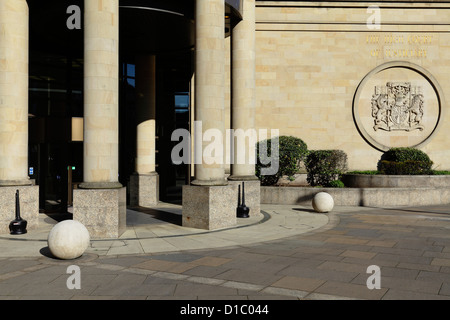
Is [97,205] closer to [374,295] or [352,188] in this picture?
[374,295]

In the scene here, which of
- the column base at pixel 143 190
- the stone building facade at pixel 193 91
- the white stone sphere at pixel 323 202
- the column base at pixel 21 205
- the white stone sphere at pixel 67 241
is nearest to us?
the white stone sphere at pixel 67 241

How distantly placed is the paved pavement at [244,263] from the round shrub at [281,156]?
292 inches

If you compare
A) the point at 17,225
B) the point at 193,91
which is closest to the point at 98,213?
the point at 17,225

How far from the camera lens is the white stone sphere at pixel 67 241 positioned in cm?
1059

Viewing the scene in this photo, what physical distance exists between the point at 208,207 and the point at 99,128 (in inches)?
188

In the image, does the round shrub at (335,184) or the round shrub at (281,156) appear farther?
the round shrub at (335,184)

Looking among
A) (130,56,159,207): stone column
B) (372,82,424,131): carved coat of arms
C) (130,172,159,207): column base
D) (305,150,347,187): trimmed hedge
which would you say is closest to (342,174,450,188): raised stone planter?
(305,150,347,187): trimmed hedge

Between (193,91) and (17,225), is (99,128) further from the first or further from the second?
(193,91)

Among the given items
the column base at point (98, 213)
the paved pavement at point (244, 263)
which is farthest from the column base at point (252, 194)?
the column base at point (98, 213)

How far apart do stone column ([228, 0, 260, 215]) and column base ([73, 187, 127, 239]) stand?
7488 mm

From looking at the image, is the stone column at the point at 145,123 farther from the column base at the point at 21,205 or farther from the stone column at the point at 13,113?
the stone column at the point at 13,113

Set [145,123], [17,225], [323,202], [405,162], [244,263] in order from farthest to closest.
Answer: [405,162] → [145,123] → [323,202] → [17,225] → [244,263]

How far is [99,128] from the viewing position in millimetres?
14070

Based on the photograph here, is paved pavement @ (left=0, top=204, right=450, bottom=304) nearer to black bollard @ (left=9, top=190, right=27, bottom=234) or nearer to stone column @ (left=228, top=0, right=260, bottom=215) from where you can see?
black bollard @ (left=9, top=190, right=27, bottom=234)
